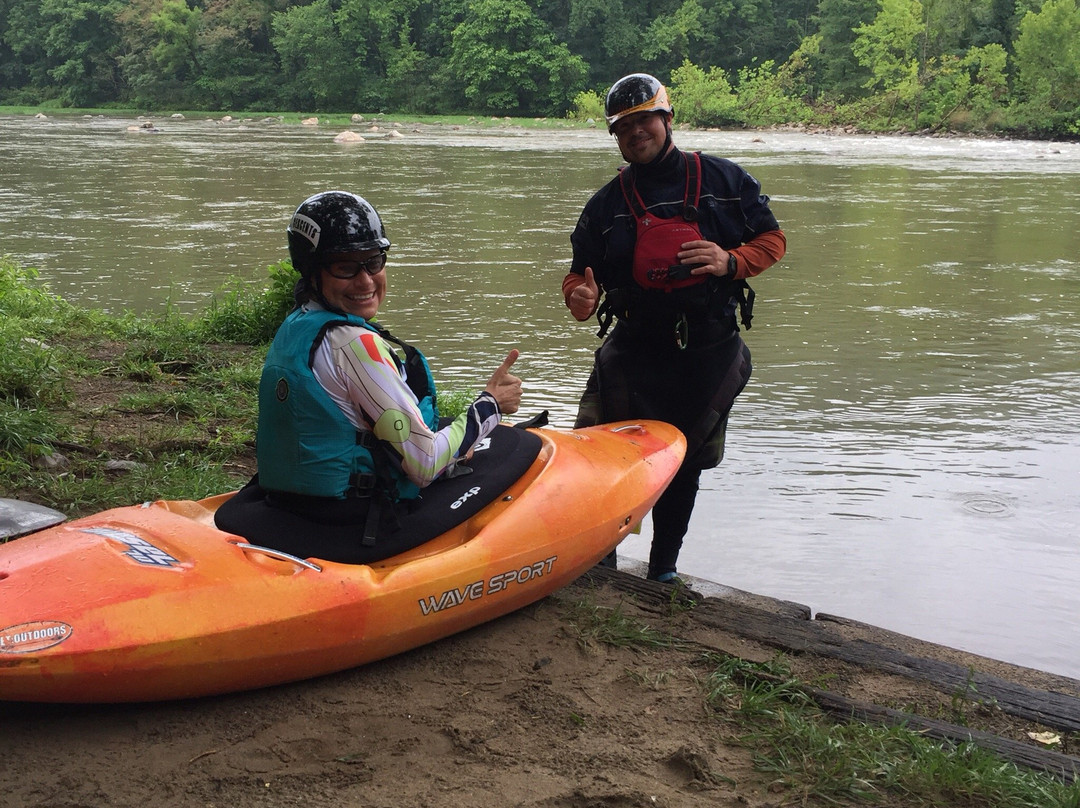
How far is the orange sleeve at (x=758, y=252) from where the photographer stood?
3.69 m

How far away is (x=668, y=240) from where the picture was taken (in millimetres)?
3656

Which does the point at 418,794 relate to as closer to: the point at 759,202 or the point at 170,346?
the point at 759,202

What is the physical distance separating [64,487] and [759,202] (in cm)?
277

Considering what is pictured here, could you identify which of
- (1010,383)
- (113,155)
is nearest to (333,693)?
(1010,383)

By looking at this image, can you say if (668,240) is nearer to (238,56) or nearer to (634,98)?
(634,98)

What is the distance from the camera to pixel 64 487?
166 inches

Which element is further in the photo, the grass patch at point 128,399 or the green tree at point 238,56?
the green tree at point 238,56

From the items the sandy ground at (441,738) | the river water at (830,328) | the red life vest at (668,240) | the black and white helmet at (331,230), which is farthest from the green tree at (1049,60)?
the black and white helmet at (331,230)

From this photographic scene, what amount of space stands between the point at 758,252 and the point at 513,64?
56267 mm

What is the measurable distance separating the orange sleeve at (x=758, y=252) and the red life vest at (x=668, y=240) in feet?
0.43

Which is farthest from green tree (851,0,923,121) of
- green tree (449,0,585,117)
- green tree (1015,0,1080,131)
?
green tree (449,0,585,117)

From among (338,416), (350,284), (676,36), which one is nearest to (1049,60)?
(676,36)

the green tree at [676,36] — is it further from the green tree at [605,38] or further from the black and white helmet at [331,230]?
the black and white helmet at [331,230]

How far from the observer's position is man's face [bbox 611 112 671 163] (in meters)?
3.58
